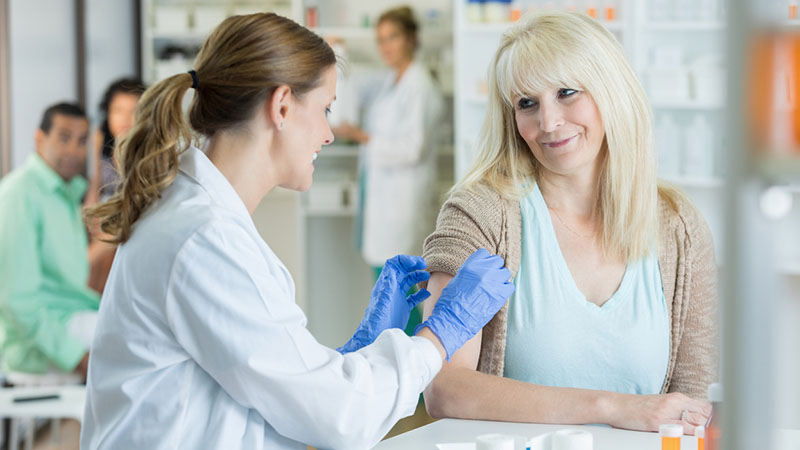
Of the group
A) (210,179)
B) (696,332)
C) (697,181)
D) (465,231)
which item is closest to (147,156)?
(210,179)

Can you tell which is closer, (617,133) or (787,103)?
(787,103)

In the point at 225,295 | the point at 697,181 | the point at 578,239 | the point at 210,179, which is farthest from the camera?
the point at 697,181

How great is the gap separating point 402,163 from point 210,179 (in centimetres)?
307

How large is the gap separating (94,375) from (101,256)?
105 inches

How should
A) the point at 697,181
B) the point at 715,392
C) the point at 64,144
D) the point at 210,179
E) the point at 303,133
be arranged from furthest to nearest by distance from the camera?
1. the point at 697,181
2. the point at 64,144
3. the point at 303,133
4. the point at 210,179
5. the point at 715,392

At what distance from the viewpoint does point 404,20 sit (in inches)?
166

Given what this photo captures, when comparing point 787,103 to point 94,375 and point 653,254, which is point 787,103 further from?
point 653,254

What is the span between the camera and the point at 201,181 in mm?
1236

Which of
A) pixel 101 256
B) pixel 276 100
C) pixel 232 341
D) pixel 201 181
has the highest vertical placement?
pixel 276 100

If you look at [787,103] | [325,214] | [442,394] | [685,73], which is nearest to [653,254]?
[442,394]

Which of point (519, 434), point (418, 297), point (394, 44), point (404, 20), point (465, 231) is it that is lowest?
point (519, 434)

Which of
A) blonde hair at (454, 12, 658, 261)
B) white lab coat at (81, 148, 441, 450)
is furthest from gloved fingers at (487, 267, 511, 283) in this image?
white lab coat at (81, 148, 441, 450)

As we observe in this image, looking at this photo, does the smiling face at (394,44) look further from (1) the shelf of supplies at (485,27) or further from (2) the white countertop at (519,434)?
(2) the white countertop at (519,434)

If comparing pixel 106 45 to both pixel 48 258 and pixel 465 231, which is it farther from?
pixel 465 231
